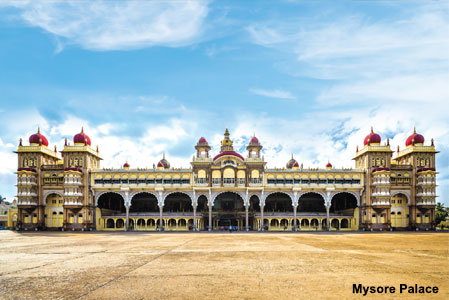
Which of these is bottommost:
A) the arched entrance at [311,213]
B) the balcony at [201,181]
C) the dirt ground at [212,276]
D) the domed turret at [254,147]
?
the arched entrance at [311,213]

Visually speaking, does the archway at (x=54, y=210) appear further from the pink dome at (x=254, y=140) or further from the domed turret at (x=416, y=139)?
the domed turret at (x=416, y=139)

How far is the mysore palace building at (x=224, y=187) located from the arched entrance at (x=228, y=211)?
213 mm

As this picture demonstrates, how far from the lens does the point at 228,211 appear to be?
8038cm

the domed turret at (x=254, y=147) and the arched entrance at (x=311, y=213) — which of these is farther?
the domed turret at (x=254, y=147)

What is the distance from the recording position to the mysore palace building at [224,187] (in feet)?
251

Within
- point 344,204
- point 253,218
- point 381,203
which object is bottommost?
point 253,218

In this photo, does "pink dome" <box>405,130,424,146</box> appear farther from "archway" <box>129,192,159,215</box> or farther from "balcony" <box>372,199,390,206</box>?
"archway" <box>129,192,159,215</box>

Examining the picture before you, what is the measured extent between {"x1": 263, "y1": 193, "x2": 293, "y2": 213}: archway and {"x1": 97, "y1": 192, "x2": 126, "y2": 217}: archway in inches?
1256

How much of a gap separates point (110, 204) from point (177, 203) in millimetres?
14581

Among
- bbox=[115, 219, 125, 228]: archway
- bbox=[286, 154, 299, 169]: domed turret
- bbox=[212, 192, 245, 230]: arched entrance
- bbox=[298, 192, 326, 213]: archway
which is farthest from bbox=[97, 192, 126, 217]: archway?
bbox=[286, 154, 299, 169]: domed turret

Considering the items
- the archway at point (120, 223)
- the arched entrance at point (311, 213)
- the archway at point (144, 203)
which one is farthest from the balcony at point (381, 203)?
the archway at point (120, 223)

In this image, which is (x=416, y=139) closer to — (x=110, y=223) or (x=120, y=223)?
(x=120, y=223)

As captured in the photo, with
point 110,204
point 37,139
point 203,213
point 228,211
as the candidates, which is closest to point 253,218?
point 228,211

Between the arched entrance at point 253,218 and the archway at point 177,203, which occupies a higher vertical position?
the archway at point 177,203
